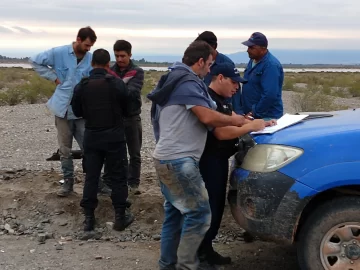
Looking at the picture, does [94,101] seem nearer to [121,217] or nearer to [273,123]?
[121,217]

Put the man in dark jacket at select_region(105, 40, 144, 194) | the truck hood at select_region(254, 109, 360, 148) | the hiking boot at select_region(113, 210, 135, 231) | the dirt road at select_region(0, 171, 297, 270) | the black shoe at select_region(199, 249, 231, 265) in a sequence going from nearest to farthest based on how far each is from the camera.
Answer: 1. the truck hood at select_region(254, 109, 360, 148)
2. the black shoe at select_region(199, 249, 231, 265)
3. the dirt road at select_region(0, 171, 297, 270)
4. the hiking boot at select_region(113, 210, 135, 231)
5. the man in dark jacket at select_region(105, 40, 144, 194)

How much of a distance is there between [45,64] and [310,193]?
3724 mm

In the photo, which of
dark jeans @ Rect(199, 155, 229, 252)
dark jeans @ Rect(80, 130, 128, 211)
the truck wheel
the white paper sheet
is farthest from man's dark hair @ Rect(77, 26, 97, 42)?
the truck wheel

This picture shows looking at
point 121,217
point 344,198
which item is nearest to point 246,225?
point 344,198

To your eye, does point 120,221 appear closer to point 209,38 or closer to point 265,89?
point 265,89

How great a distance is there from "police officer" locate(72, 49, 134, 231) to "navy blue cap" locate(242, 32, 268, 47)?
1445mm

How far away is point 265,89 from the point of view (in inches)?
226

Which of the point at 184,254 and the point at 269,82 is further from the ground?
the point at 269,82

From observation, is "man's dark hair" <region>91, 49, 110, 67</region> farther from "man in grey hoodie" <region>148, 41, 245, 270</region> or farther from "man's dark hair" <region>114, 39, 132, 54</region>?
"man in grey hoodie" <region>148, 41, 245, 270</region>

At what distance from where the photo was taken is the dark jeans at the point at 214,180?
179 inches

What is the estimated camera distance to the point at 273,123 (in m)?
4.63

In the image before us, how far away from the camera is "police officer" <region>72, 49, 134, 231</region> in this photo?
5.48 metres

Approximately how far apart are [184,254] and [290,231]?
895 mm

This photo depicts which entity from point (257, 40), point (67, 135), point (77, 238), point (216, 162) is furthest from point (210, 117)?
point (67, 135)
